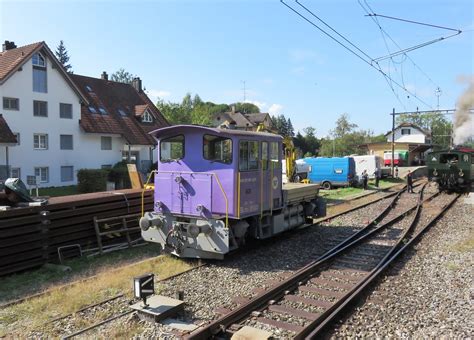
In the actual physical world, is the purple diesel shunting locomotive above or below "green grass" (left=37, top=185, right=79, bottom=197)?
above

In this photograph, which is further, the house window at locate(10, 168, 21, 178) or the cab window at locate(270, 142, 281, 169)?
the house window at locate(10, 168, 21, 178)

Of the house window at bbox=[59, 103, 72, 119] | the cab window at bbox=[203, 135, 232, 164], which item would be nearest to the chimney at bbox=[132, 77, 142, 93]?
the house window at bbox=[59, 103, 72, 119]

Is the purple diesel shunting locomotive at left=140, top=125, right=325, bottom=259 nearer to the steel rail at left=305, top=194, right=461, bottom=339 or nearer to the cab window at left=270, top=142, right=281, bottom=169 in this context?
the cab window at left=270, top=142, right=281, bottom=169

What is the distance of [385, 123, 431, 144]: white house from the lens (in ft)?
258

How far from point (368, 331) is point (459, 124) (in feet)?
106

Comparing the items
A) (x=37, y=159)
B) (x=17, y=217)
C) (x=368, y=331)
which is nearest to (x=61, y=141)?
(x=37, y=159)

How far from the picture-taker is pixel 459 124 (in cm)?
3362

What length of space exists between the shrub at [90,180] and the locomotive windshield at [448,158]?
21156 millimetres

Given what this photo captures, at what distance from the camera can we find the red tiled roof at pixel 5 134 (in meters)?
24.9

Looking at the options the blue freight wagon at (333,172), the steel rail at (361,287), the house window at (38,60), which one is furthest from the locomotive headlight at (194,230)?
the house window at (38,60)

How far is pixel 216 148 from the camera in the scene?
937 cm

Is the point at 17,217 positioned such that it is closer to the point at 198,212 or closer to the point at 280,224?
the point at 198,212

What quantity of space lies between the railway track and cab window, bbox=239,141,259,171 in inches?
98.3

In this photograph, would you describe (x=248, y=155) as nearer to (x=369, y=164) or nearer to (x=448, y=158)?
(x=448, y=158)
